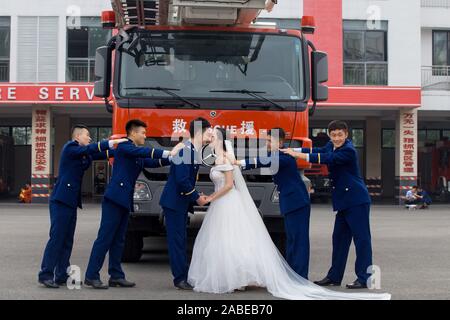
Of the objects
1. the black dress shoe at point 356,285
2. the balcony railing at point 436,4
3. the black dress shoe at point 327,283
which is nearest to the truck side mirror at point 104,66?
the black dress shoe at point 327,283

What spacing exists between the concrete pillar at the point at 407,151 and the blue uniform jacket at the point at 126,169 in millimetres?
21476

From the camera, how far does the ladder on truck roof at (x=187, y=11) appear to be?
27.6ft

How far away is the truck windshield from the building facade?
16.1m

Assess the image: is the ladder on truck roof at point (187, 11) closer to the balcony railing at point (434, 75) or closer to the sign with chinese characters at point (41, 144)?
the sign with chinese characters at point (41, 144)

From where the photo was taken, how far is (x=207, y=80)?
867cm

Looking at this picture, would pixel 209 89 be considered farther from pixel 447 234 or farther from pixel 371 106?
pixel 371 106

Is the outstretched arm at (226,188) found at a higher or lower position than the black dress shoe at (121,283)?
higher

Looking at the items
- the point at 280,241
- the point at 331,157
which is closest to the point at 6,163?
the point at 280,241

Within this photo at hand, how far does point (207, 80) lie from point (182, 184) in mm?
1786

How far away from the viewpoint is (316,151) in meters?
8.23

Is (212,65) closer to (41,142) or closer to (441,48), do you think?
(41,142)

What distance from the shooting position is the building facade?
25.9 metres
